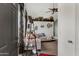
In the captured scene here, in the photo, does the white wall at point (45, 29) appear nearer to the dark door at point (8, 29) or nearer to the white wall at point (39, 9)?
the white wall at point (39, 9)

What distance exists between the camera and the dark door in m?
1.32

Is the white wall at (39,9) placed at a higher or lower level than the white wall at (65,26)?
higher

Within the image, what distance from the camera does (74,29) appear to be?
1449mm

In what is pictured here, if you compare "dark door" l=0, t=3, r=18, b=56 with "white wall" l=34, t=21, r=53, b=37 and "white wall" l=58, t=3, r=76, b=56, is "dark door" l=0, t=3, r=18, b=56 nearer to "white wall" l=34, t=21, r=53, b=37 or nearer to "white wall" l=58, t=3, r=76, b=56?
"white wall" l=34, t=21, r=53, b=37

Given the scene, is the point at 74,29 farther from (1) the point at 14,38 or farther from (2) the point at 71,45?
(1) the point at 14,38

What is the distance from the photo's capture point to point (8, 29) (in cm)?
134

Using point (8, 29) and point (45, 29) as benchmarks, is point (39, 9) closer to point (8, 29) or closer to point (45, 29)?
point (45, 29)

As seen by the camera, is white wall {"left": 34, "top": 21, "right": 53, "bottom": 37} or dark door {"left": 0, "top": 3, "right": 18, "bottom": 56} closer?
dark door {"left": 0, "top": 3, "right": 18, "bottom": 56}

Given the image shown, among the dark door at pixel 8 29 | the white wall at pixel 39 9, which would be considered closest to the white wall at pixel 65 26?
the white wall at pixel 39 9

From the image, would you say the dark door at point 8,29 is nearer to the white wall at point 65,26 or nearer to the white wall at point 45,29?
the white wall at point 45,29

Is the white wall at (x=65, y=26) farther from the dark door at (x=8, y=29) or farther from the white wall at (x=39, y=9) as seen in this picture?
the dark door at (x=8, y=29)

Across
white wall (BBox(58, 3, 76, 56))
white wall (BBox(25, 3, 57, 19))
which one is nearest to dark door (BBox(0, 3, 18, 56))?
white wall (BBox(25, 3, 57, 19))

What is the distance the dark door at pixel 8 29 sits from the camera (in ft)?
4.32

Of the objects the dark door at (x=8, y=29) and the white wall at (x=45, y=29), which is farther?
the white wall at (x=45, y=29)
